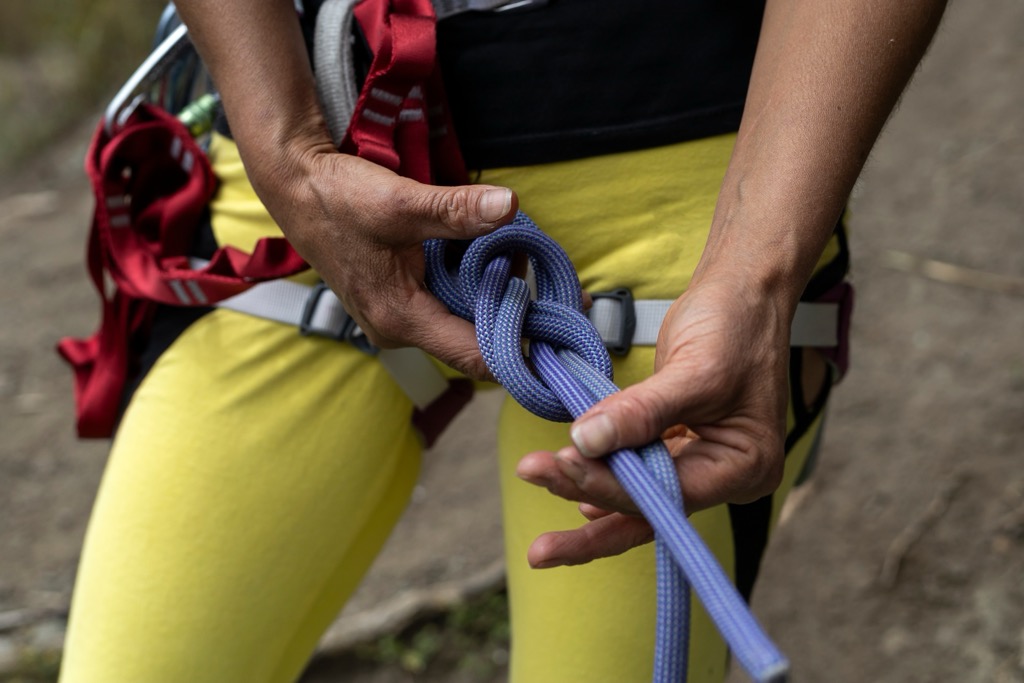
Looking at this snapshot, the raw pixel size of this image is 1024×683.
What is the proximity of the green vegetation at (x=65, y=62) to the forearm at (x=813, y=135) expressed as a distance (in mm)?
3703

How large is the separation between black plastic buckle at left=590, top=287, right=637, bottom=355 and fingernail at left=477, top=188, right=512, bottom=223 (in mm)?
179

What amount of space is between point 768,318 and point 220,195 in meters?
0.66

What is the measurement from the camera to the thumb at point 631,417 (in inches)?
25.2

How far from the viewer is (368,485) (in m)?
1.05

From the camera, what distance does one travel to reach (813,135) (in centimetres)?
74

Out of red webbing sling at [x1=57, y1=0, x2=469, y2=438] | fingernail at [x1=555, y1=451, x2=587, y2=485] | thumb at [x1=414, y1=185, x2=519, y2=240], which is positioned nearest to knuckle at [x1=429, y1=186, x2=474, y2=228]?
thumb at [x1=414, y1=185, x2=519, y2=240]

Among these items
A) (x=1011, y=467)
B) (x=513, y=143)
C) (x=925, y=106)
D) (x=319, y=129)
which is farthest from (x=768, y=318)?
(x=925, y=106)

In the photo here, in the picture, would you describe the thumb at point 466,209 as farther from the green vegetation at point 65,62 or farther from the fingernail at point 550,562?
the green vegetation at point 65,62

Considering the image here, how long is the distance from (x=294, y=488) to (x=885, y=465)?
5.04ft

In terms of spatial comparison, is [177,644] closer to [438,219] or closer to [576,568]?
[576,568]

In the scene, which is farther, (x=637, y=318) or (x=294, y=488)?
(x=294, y=488)

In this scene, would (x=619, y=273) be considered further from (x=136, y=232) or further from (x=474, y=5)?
(x=136, y=232)

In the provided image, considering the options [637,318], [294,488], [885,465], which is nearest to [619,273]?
[637,318]

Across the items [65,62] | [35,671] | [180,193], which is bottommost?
[35,671]
